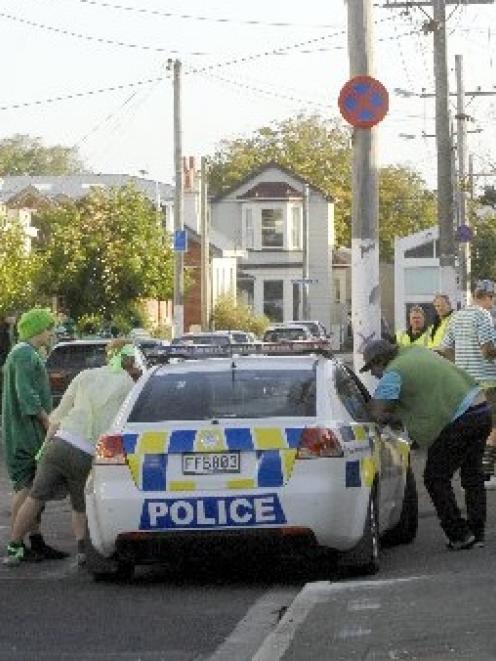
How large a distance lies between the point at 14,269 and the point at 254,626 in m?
32.3

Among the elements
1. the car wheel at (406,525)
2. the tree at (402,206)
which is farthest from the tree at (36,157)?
the car wheel at (406,525)

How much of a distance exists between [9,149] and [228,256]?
73.1 metres

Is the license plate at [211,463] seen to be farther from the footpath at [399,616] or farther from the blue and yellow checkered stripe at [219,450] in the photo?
the footpath at [399,616]

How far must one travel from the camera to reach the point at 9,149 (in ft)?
502

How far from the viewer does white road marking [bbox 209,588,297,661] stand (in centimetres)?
1010

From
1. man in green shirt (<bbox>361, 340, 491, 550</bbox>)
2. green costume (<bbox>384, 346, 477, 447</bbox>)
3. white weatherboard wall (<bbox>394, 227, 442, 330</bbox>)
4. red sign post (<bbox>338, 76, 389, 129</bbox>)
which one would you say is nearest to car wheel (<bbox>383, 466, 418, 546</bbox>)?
man in green shirt (<bbox>361, 340, 491, 550</bbox>)

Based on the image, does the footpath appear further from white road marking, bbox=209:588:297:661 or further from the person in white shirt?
the person in white shirt

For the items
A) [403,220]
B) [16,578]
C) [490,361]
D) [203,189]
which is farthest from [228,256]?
[16,578]

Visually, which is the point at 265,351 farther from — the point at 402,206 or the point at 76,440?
the point at 402,206

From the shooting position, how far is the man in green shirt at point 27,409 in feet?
46.8

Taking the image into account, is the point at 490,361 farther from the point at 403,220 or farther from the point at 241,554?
the point at 403,220

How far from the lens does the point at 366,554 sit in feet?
41.4

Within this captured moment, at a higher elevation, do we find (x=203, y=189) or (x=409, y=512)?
(x=203, y=189)

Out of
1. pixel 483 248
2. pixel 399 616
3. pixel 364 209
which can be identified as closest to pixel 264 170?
pixel 483 248
